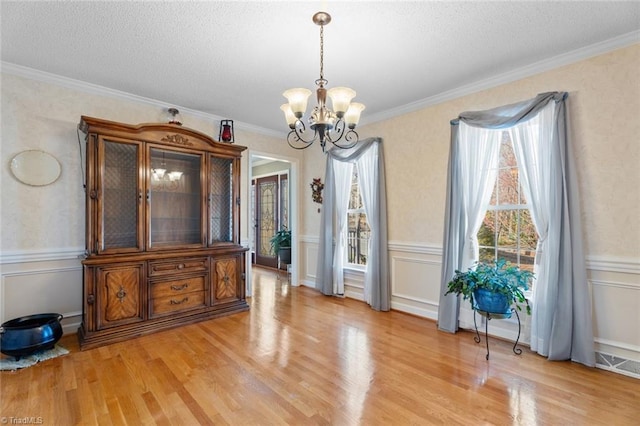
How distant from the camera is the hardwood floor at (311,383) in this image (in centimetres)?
191

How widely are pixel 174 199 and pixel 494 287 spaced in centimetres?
346

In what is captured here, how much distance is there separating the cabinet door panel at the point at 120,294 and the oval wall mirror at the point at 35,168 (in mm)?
1124

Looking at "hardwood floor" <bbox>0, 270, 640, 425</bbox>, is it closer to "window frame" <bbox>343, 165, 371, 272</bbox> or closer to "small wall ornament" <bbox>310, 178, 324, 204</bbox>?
"window frame" <bbox>343, 165, 371, 272</bbox>

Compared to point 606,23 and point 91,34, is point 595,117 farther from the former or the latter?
point 91,34

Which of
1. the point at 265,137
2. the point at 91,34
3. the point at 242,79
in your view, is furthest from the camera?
the point at 265,137

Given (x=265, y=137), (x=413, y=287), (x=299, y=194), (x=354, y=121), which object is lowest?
(x=413, y=287)

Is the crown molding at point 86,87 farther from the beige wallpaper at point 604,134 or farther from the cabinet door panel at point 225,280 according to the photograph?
the beige wallpaper at point 604,134

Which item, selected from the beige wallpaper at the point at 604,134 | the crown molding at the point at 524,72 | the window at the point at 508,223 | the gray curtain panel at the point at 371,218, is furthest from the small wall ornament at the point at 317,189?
the beige wallpaper at the point at 604,134

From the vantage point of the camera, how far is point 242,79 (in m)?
3.16

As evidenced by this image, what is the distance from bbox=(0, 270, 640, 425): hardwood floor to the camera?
6.27 feet

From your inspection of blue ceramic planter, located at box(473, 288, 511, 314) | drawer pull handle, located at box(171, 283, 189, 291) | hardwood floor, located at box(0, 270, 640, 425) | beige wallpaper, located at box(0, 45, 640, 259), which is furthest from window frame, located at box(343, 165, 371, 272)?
drawer pull handle, located at box(171, 283, 189, 291)

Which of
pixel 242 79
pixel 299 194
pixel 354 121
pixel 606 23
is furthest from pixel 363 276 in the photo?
pixel 606 23

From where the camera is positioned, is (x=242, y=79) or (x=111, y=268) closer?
(x=111, y=268)

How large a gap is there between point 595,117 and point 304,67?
2568mm
